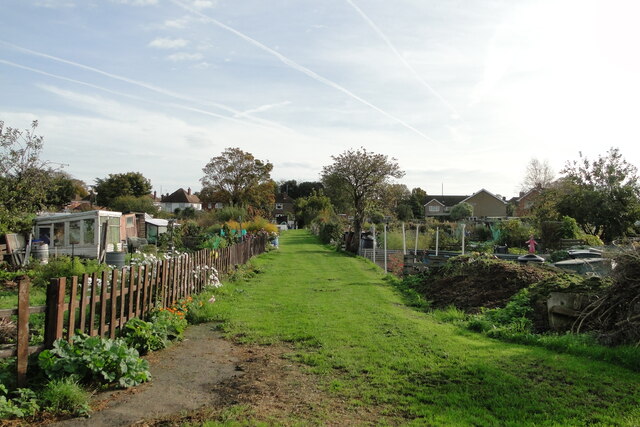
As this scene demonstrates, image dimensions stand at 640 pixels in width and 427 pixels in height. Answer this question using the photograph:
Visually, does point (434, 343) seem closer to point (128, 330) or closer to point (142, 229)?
point (128, 330)

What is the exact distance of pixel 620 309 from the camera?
24.2ft

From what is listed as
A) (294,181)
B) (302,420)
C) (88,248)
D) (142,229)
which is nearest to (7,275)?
(88,248)

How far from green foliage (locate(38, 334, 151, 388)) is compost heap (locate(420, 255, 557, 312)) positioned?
7.36 m

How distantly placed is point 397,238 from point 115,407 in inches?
994

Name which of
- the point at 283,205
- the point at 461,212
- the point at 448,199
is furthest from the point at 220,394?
the point at 283,205

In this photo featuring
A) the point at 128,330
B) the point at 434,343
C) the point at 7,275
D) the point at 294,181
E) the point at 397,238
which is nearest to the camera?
the point at 128,330

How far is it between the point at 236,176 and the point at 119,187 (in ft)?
61.2

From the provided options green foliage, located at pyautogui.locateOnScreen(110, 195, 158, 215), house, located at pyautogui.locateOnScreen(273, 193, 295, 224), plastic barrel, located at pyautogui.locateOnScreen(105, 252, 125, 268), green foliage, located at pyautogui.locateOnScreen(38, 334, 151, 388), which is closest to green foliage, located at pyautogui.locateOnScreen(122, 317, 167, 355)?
green foliage, located at pyautogui.locateOnScreen(38, 334, 151, 388)

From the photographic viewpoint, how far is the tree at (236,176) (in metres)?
63.5

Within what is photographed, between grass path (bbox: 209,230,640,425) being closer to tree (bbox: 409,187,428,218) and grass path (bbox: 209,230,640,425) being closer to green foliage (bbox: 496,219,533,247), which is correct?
green foliage (bbox: 496,219,533,247)

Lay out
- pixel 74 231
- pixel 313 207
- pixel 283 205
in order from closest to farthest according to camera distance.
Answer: pixel 74 231 → pixel 313 207 → pixel 283 205

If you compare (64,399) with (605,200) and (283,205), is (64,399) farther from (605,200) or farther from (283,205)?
(283,205)

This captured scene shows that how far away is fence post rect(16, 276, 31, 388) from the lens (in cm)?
472

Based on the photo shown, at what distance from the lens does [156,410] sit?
15.4ft
